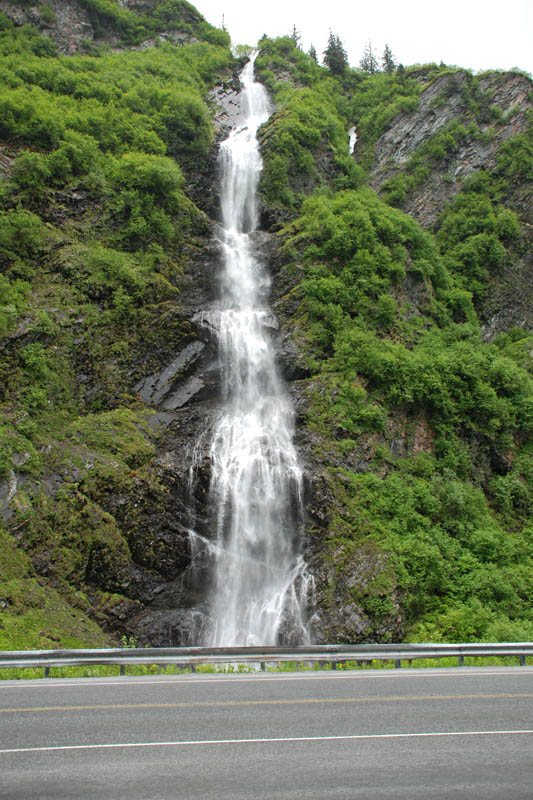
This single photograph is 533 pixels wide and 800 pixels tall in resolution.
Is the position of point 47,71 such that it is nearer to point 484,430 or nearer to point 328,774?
point 484,430

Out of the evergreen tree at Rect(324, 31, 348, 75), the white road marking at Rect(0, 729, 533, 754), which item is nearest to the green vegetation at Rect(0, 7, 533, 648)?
the white road marking at Rect(0, 729, 533, 754)

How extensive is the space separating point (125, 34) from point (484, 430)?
4720 cm

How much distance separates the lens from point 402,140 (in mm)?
37906

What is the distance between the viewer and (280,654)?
10.2 meters

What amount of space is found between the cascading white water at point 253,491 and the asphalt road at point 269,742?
6.36 m

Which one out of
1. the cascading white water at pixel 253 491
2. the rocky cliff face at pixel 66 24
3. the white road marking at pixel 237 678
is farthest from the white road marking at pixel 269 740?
the rocky cliff face at pixel 66 24

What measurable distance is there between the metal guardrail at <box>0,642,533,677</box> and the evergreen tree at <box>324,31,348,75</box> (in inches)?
2220

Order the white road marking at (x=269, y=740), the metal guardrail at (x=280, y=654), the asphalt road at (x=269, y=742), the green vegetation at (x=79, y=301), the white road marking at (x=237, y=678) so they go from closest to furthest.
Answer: the asphalt road at (x=269, y=742) → the white road marking at (x=269, y=740) → the white road marking at (x=237, y=678) → the metal guardrail at (x=280, y=654) → the green vegetation at (x=79, y=301)

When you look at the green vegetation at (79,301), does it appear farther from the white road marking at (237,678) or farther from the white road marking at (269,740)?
the white road marking at (269,740)

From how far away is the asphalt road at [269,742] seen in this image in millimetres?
3771

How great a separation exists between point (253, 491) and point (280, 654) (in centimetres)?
629

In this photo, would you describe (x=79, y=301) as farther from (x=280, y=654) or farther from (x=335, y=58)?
(x=335, y=58)

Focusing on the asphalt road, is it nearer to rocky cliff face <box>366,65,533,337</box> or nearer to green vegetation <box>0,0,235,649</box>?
green vegetation <box>0,0,235,649</box>

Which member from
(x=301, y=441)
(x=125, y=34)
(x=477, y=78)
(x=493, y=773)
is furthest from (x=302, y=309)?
(x=125, y=34)
